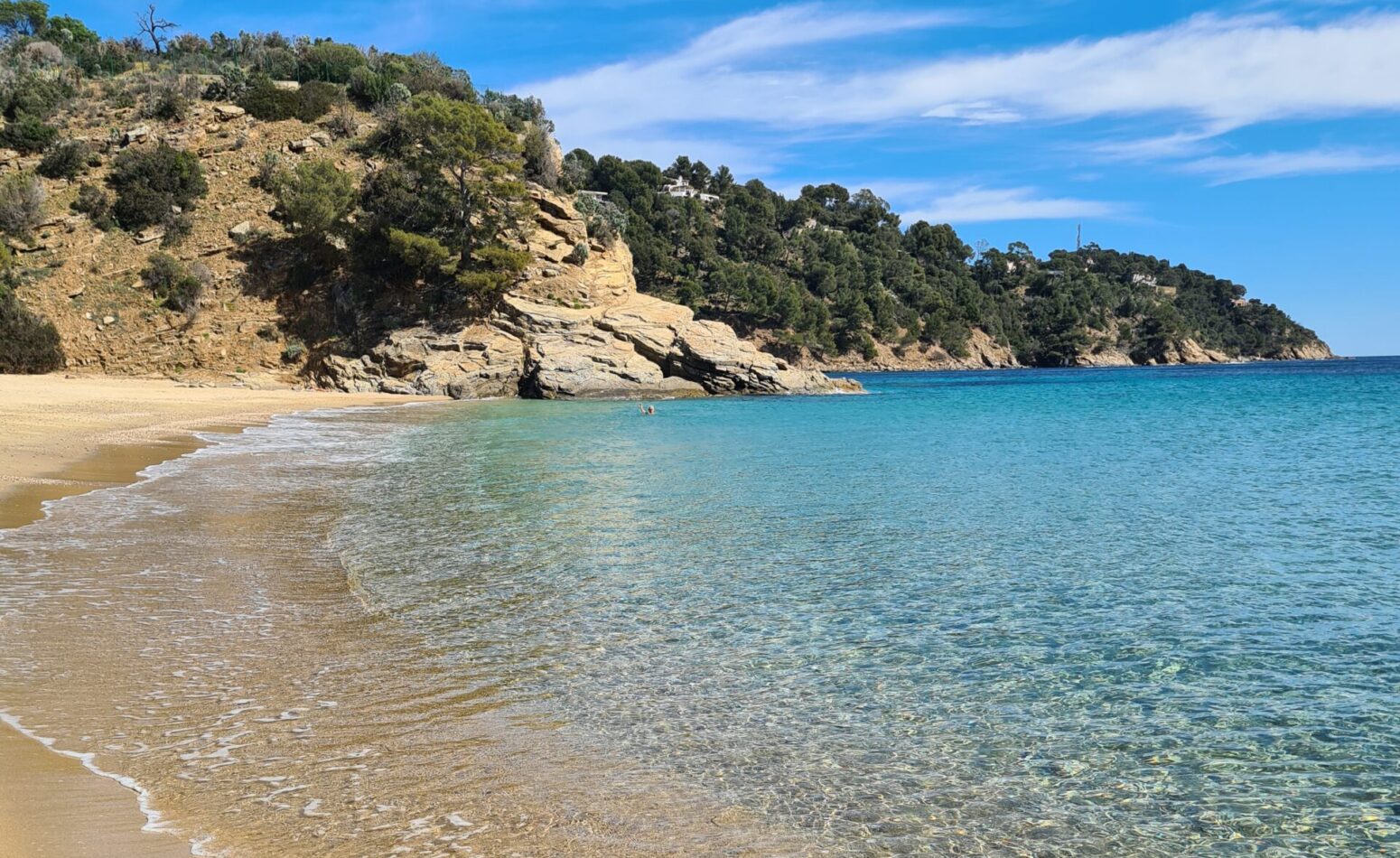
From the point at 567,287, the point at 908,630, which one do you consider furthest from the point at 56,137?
the point at 908,630

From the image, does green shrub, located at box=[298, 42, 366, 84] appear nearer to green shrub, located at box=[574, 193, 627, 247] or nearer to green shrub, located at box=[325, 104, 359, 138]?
green shrub, located at box=[325, 104, 359, 138]

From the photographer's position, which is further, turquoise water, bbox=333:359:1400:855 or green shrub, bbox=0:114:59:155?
green shrub, bbox=0:114:59:155

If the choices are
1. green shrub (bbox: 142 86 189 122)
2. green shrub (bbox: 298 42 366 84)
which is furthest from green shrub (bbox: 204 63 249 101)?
green shrub (bbox: 298 42 366 84)

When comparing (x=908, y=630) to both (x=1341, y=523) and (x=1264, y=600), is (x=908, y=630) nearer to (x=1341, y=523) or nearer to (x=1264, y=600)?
(x=1264, y=600)

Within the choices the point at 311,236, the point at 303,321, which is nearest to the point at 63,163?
the point at 311,236

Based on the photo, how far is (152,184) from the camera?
150 ft

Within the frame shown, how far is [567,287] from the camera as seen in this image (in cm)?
4638

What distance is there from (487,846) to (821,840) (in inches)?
54.1

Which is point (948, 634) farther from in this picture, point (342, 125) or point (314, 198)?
point (342, 125)

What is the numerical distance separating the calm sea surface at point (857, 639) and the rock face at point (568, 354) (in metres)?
25.9

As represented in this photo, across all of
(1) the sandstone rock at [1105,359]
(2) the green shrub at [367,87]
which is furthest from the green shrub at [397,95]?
(1) the sandstone rock at [1105,359]

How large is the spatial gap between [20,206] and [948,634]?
49586 millimetres

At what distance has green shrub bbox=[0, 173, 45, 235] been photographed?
1660 inches

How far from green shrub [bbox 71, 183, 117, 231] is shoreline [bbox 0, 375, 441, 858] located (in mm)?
12692
